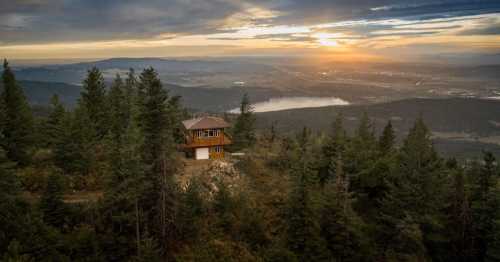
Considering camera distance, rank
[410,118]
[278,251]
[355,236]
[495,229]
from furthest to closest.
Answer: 1. [410,118]
2. [495,229]
3. [355,236]
4. [278,251]

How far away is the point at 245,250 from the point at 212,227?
3.11m

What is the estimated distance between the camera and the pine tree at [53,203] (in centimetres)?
1952

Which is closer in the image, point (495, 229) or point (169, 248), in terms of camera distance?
point (169, 248)

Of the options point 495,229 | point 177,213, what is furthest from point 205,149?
point 495,229

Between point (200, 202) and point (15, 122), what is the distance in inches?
725

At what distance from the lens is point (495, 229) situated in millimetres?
26688

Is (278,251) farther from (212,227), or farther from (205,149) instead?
(205,149)

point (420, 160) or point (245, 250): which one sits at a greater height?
point (420, 160)

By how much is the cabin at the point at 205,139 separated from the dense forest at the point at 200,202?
2.28m

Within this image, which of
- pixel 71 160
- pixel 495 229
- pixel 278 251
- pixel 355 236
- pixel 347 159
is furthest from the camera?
pixel 347 159

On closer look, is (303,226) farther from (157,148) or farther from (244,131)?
(244,131)

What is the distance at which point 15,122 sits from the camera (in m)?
29.6

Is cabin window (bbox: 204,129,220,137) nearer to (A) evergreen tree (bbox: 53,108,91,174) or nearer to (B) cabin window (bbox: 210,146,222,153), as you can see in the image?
(B) cabin window (bbox: 210,146,222,153)

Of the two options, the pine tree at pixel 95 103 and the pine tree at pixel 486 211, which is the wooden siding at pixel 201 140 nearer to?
the pine tree at pixel 95 103
